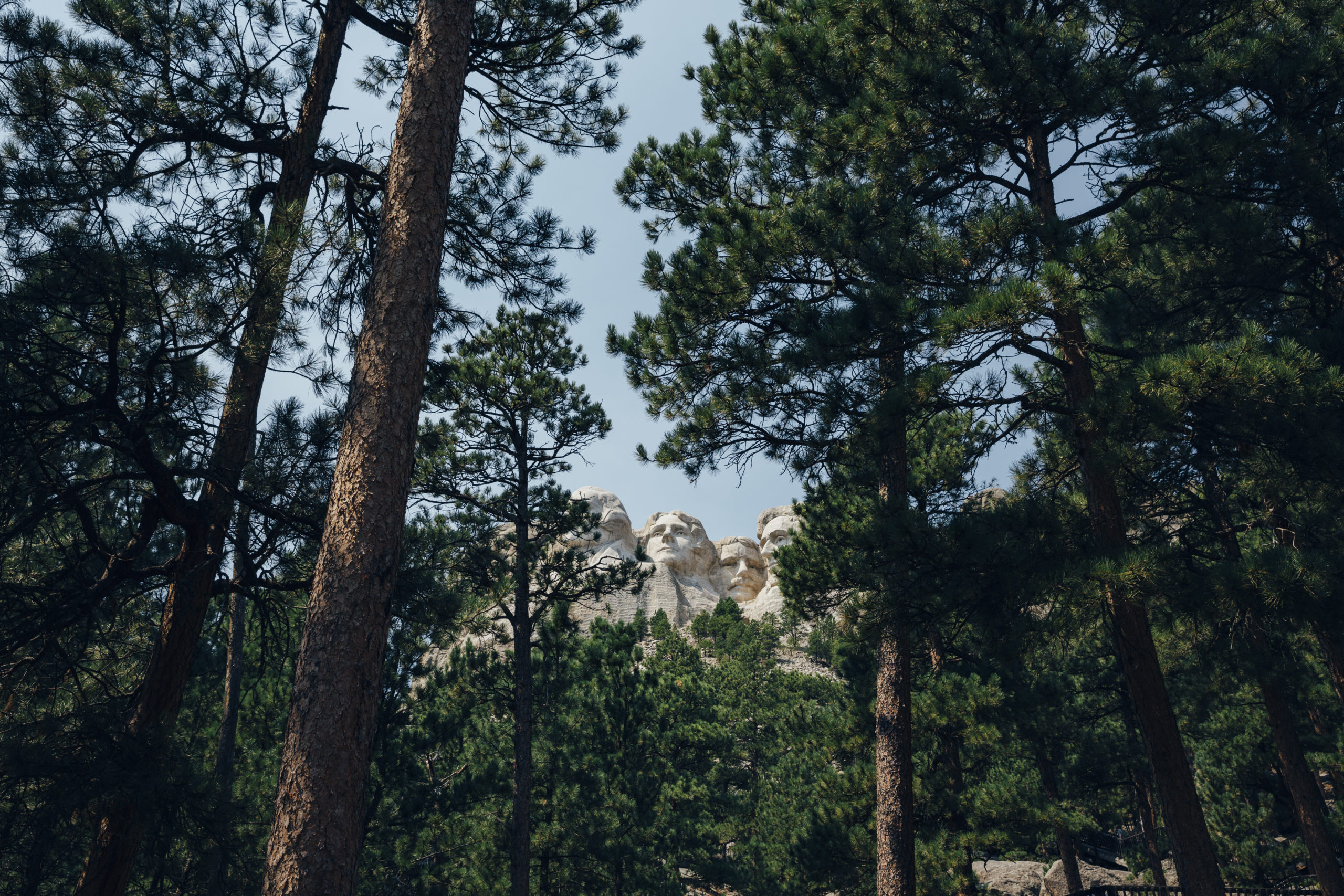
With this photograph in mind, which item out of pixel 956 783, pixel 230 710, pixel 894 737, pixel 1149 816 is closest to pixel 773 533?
pixel 1149 816

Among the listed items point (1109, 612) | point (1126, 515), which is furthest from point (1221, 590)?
point (1126, 515)

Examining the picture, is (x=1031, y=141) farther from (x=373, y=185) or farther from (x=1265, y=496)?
(x=373, y=185)

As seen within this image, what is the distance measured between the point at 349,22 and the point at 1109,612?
7.14 m

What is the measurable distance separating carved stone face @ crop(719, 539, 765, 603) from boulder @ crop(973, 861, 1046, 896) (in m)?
38.4

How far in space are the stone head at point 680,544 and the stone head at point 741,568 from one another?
1027 millimetres

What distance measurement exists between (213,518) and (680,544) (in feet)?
173

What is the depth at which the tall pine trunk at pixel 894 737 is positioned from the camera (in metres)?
5.83

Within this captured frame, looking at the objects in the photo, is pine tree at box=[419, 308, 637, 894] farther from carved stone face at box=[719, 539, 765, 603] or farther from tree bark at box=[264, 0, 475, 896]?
carved stone face at box=[719, 539, 765, 603]

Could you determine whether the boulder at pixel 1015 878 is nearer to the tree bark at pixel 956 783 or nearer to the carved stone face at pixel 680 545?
the tree bark at pixel 956 783

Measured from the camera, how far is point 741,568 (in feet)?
191

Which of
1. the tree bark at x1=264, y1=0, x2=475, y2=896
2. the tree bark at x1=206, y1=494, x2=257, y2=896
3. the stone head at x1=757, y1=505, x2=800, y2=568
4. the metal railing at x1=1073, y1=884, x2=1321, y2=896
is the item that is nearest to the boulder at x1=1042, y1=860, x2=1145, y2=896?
the metal railing at x1=1073, y1=884, x2=1321, y2=896

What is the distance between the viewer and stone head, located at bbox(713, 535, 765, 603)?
56688mm

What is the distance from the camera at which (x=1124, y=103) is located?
4.98 metres

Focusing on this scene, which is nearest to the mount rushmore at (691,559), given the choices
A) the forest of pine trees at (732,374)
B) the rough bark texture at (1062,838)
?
the rough bark texture at (1062,838)
